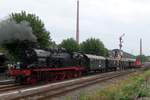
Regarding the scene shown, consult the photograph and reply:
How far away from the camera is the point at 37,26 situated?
51250 millimetres

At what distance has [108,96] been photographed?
1600 cm

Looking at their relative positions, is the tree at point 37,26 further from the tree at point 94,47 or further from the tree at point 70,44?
the tree at point 94,47

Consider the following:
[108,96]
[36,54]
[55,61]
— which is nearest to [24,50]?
[36,54]

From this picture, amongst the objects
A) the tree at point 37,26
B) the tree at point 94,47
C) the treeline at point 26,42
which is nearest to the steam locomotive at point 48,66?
the treeline at point 26,42

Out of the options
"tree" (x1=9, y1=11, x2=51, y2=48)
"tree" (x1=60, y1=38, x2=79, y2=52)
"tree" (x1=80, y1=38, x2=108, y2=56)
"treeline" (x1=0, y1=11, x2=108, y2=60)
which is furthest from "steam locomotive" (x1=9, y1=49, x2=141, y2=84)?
"tree" (x1=80, y1=38, x2=108, y2=56)

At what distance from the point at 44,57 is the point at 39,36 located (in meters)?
20.3

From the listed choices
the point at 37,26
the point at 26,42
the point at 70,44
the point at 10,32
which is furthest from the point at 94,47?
the point at 10,32

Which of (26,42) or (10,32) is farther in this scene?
(26,42)

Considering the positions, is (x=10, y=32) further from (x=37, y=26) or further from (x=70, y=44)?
(x=70, y=44)

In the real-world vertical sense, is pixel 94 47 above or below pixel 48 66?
above

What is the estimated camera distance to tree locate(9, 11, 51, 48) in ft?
166

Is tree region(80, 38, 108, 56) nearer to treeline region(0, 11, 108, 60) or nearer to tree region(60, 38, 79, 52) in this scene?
treeline region(0, 11, 108, 60)

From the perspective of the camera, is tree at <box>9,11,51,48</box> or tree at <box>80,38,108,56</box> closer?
tree at <box>9,11,51,48</box>

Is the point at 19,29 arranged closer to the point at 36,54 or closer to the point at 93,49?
the point at 36,54
